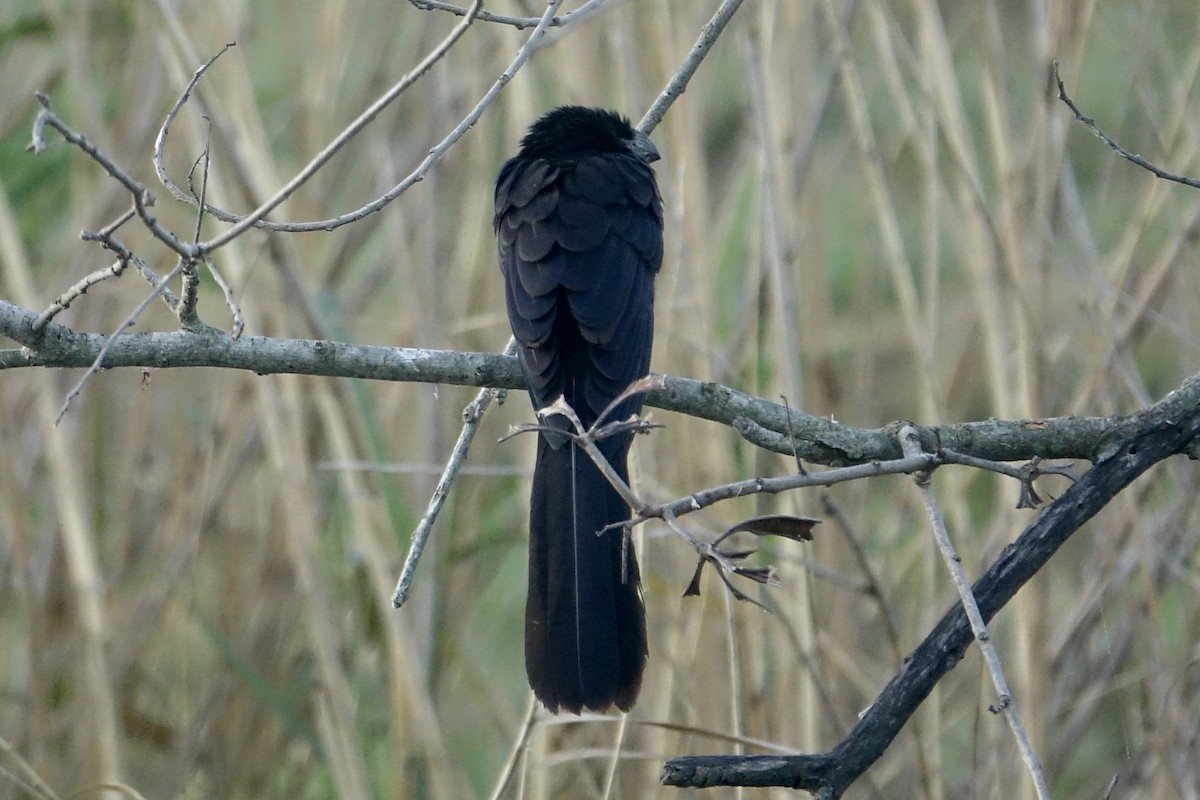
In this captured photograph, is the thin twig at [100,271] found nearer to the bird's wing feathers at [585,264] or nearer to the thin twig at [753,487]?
the thin twig at [753,487]

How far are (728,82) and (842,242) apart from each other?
0.80 metres

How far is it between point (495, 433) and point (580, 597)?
4.53 ft

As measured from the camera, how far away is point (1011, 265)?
2582mm

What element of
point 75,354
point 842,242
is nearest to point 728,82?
point 842,242

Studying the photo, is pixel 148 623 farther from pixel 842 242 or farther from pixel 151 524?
pixel 842 242

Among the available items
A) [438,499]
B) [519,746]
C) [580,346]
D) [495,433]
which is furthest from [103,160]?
[495,433]

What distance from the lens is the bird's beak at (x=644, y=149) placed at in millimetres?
2647

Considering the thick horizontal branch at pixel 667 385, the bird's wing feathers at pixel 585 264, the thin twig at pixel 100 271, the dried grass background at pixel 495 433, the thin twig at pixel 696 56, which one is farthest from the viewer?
the dried grass background at pixel 495 433

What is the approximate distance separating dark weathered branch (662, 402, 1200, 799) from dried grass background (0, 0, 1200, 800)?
29.9 inches

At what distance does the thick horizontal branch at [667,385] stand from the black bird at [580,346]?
0.21 m

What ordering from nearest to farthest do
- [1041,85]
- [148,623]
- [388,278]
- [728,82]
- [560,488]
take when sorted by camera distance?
[560,488]
[1041,85]
[148,623]
[388,278]
[728,82]

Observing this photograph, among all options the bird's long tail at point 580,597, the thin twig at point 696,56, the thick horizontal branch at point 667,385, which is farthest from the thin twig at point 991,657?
the thin twig at point 696,56

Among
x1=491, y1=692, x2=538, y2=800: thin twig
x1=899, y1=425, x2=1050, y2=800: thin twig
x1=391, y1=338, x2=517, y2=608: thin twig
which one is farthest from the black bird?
x1=899, y1=425, x2=1050, y2=800: thin twig

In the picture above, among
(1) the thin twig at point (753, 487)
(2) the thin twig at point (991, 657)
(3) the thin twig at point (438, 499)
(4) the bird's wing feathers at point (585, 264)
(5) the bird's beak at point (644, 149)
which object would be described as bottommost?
(2) the thin twig at point (991, 657)
